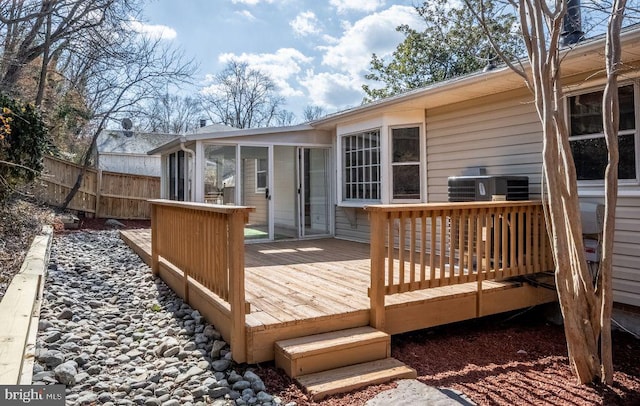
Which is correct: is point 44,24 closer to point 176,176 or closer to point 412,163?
point 176,176

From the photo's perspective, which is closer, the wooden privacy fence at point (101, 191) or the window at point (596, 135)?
the window at point (596, 135)

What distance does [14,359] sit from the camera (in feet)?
7.22

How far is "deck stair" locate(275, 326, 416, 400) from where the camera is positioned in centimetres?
264

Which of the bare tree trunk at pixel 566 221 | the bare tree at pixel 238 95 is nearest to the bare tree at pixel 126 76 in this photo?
the bare tree trunk at pixel 566 221

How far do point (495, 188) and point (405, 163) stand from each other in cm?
210

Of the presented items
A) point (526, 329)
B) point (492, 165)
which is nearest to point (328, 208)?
point (492, 165)

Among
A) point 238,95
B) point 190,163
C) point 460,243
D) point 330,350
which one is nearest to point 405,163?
point 460,243

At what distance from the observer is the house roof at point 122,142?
672 inches

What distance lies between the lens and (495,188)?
4.59 metres

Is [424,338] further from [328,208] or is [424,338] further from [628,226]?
[328,208]

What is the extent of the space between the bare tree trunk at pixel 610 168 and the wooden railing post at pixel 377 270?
1.56m

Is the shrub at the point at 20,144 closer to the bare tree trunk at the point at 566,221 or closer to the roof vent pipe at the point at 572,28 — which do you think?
the bare tree trunk at the point at 566,221

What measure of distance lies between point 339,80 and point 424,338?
65.3 feet

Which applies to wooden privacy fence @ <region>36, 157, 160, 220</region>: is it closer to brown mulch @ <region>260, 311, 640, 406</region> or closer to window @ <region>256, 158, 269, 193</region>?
window @ <region>256, 158, 269, 193</region>
